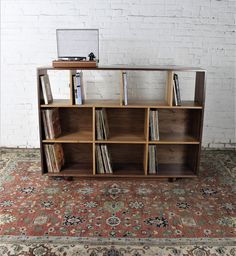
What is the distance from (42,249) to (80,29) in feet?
7.61

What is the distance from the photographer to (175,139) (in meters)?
2.97

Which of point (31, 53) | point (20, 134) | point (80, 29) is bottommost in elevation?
point (20, 134)

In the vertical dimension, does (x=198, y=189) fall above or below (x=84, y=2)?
below

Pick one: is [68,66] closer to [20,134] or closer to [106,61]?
[106,61]

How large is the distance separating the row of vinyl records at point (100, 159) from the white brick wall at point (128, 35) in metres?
0.94

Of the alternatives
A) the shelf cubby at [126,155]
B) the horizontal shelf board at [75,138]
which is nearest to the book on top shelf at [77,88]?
the horizontal shelf board at [75,138]

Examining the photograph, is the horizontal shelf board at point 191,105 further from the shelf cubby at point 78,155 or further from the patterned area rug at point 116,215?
the shelf cubby at point 78,155

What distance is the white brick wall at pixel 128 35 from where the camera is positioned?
3389 mm

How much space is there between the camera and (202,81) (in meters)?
2.83

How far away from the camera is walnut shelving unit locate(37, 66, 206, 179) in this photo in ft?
9.54

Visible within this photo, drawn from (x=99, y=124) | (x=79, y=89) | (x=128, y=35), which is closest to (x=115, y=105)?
(x=99, y=124)

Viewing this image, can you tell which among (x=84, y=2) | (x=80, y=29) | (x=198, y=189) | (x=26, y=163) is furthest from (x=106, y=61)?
(x=198, y=189)

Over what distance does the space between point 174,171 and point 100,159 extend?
763 mm

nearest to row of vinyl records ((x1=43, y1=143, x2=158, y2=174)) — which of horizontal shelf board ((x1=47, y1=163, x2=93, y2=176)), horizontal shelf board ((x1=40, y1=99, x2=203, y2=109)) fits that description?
horizontal shelf board ((x1=47, y1=163, x2=93, y2=176))
